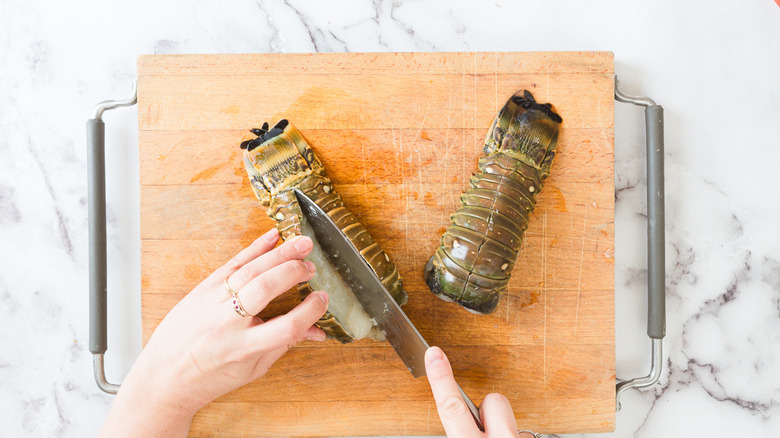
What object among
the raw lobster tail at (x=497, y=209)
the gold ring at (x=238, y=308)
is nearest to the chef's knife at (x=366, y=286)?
the raw lobster tail at (x=497, y=209)

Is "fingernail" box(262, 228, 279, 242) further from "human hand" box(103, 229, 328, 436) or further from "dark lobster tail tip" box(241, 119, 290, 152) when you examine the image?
"dark lobster tail tip" box(241, 119, 290, 152)

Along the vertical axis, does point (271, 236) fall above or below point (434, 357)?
above

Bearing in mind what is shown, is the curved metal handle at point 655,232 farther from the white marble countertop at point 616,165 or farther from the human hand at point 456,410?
the human hand at point 456,410

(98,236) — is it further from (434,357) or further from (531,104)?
(531,104)

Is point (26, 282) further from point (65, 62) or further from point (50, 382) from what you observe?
point (65, 62)

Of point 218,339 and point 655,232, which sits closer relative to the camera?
point 218,339

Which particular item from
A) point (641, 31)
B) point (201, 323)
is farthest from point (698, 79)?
point (201, 323)

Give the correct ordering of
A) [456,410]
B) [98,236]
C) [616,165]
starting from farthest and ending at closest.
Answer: [616,165] < [98,236] < [456,410]

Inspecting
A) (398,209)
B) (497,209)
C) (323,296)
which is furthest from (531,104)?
(323,296)
